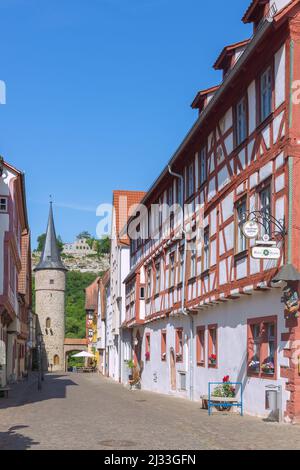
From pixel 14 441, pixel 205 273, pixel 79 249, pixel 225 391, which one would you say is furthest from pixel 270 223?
pixel 79 249

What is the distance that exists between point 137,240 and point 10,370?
1093cm

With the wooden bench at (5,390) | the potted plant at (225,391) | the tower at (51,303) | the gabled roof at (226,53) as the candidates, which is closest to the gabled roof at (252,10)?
the gabled roof at (226,53)

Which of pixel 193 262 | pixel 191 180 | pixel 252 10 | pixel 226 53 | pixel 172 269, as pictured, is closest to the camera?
pixel 252 10

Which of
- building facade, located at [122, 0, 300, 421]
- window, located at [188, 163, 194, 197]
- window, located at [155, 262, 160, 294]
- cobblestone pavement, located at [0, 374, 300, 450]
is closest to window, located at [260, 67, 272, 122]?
building facade, located at [122, 0, 300, 421]

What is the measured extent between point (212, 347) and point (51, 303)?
213 ft

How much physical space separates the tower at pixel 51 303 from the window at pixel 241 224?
65.9 m

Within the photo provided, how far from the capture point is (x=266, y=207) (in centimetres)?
1689

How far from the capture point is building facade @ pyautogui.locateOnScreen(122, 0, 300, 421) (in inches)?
608

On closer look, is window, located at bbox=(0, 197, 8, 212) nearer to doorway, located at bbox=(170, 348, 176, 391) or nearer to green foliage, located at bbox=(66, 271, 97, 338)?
doorway, located at bbox=(170, 348, 176, 391)

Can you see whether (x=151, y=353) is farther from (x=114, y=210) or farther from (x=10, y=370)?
(x=114, y=210)

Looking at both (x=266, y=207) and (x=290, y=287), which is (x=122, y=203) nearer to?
(x=266, y=207)

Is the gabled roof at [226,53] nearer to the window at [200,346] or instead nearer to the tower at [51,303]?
the window at [200,346]

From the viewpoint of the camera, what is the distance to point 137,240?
3978 cm

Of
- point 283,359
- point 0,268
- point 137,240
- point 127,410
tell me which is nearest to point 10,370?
point 137,240
